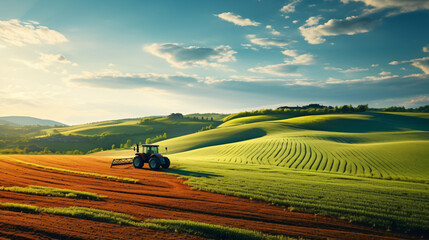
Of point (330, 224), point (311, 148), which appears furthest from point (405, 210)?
point (311, 148)

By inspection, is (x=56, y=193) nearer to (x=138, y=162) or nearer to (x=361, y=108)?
(x=138, y=162)

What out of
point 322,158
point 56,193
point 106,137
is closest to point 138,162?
point 56,193

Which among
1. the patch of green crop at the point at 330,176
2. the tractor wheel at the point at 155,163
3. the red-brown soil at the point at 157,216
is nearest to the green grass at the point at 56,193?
the red-brown soil at the point at 157,216

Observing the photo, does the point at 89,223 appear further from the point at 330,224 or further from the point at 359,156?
the point at 359,156

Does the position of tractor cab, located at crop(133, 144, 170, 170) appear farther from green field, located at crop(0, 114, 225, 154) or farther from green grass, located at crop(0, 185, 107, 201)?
green field, located at crop(0, 114, 225, 154)

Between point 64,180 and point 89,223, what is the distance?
31.6ft

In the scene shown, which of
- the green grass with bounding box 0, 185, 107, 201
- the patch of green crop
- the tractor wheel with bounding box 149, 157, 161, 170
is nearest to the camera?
the patch of green crop

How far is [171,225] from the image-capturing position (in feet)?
28.3

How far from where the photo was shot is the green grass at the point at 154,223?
8.01 metres

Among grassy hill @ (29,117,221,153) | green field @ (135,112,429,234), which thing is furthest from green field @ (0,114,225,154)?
green field @ (135,112,429,234)

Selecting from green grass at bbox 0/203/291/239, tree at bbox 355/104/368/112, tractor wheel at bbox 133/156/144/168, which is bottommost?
tractor wheel at bbox 133/156/144/168

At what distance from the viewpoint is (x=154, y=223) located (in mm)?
8789

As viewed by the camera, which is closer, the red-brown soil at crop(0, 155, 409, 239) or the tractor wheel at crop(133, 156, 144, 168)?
the red-brown soil at crop(0, 155, 409, 239)

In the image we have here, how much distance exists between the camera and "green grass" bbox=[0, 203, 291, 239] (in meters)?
8.01
